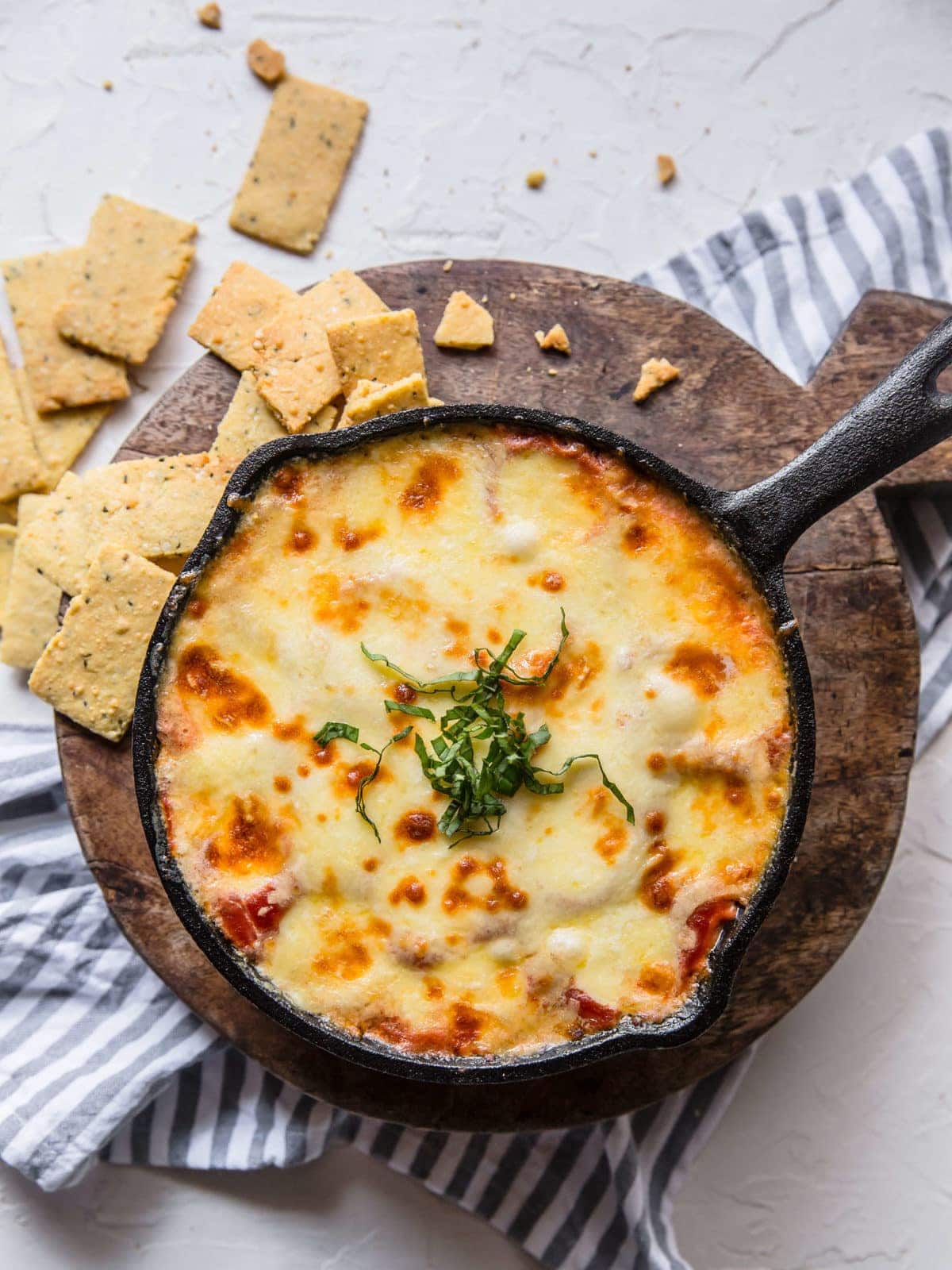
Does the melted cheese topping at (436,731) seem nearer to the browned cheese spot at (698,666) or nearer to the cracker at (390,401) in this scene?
the browned cheese spot at (698,666)

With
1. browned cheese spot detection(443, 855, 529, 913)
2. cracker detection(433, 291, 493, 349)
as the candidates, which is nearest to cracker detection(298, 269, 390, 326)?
cracker detection(433, 291, 493, 349)

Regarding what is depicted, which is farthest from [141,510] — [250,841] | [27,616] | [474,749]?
[474,749]

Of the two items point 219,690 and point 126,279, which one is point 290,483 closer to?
point 219,690

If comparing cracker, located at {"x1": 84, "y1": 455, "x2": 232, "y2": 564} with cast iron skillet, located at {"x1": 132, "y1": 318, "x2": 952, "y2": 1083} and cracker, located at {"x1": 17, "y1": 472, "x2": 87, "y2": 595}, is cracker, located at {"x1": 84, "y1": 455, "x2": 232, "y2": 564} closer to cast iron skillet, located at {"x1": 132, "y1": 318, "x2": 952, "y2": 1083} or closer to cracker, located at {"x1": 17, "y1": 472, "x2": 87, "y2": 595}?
cracker, located at {"x1": 17, "y1": 472, "x2": 87, "y2": 595}

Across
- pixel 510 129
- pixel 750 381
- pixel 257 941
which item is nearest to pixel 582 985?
pixel 257 941

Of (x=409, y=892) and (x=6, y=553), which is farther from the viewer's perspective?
(x=6, y=553)

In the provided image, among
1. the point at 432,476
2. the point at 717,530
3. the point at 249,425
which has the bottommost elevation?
the point at 249,425

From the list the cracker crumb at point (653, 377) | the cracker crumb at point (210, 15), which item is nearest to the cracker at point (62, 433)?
the cracker crumb at point (210, 15)
